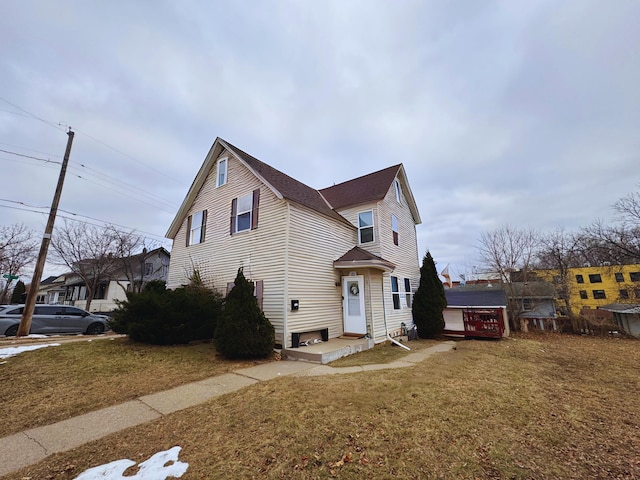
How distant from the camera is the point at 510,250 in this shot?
57.3 feet

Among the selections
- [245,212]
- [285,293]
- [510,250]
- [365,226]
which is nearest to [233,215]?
[245,212]

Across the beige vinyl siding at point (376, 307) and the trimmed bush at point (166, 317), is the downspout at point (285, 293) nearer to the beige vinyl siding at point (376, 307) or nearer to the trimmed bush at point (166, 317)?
the trimmed bush at point (166, 317)

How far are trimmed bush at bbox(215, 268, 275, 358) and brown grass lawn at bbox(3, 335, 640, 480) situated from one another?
2097 mm

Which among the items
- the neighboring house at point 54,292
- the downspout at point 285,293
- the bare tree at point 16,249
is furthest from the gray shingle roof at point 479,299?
the neighboring house at point 54,292

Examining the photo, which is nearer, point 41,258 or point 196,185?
point 41,258

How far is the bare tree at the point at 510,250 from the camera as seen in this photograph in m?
17.2

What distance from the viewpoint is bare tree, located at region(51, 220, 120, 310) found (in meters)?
23.5

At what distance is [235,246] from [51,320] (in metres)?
10.8

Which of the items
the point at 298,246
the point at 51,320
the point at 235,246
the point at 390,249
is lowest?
the point at 51,320

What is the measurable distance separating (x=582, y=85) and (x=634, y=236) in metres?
12.8

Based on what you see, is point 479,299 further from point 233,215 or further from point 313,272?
point 233,215

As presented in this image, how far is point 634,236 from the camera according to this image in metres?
16.0

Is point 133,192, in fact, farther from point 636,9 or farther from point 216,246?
point 636,9

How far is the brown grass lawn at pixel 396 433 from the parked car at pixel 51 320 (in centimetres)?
1205
